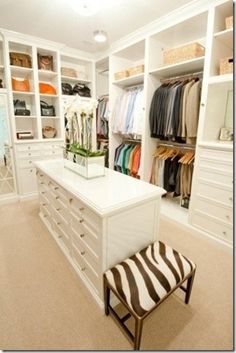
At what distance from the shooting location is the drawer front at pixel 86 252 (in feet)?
4.37

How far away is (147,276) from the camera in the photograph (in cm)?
115

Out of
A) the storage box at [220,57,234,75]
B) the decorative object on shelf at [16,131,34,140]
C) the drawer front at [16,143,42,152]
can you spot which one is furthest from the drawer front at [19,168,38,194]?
the storage box at [220,57,234,75]

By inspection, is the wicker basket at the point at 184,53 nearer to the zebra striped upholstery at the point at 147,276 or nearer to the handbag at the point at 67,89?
the handbag at the point at 67,89

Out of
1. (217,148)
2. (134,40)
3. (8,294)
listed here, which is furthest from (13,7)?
(8,294)

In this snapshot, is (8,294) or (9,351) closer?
(9,351)

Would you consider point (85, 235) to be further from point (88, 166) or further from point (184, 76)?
point (184, 76)

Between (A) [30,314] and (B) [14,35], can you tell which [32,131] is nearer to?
(B) [14,35]

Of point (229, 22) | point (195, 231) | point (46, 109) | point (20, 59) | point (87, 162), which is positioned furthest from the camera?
point (46, 109)

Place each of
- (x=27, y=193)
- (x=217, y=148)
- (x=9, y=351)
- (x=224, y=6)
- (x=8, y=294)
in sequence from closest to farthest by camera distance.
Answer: (x=9, y=351) → (x=8, y=294) → (x=224, y=6) → (x=217, y=148) → (x=27, y=193)

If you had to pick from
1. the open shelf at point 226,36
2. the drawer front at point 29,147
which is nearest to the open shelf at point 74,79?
the drawer front at point 29,147

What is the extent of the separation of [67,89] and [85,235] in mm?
3011

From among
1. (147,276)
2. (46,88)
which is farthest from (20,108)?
(147,276)

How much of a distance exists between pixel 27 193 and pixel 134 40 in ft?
9.43

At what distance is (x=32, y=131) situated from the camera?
3430 mm
